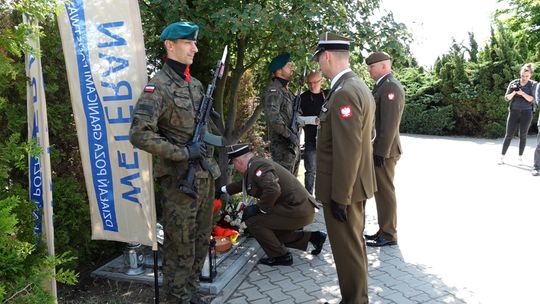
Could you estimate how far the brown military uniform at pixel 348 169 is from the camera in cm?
335

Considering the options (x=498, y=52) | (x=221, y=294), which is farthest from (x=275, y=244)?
(x=498, y=52)

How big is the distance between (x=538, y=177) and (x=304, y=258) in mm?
6006

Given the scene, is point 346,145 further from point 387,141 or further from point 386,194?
point 386,194

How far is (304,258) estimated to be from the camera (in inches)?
197

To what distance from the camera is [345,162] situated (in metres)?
3.36

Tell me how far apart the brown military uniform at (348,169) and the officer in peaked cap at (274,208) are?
1044 mm

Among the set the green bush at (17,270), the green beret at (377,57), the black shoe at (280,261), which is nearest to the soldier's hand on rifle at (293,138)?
the green beret at (377,57)

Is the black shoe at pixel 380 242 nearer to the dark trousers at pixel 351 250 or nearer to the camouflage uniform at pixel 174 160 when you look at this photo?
the dark trousers at pixel 351 250

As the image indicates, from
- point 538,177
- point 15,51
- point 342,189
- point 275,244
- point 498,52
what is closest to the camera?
point 15,51

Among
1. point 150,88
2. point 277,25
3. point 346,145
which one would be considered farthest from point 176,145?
point 277,25

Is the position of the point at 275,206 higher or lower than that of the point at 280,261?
higher

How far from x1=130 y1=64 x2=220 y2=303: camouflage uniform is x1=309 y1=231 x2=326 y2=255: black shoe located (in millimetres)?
1606

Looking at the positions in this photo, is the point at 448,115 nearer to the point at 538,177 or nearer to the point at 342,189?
the point at 538,177

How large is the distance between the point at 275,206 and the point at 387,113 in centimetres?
159
